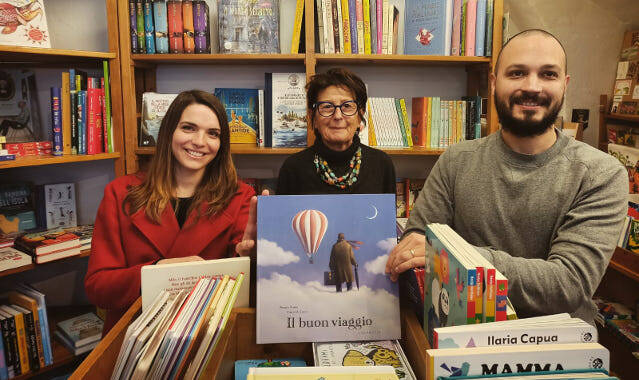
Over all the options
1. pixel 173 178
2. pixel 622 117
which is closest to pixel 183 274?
pixel 173 178

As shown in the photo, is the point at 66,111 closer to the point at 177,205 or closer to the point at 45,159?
the point at 45,159

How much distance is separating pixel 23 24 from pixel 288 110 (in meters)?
1.31

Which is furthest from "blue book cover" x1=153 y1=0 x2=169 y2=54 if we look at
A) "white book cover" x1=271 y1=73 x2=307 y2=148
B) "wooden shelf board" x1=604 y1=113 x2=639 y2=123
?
"wooden shelf board" x1=604 y1=113 x2=639 y2=123

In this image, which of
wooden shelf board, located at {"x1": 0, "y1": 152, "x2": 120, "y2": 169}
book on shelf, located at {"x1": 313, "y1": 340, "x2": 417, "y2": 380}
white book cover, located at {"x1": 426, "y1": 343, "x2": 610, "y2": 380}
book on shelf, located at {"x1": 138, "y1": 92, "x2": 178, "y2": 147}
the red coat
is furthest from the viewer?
book on shelf, located at {"x1": 138, "y1": 92, "x2": 178, "y2": 147}

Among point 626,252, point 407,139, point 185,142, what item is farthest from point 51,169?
point 626,252

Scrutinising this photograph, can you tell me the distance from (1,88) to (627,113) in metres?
3.58

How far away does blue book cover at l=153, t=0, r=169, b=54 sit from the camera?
2.42 metres

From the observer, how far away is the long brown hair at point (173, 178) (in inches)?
61.7

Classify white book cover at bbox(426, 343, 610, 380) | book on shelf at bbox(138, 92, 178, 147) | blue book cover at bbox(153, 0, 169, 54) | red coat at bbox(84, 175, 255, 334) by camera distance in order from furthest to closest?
book on shelf at bbox(138, 92, 178, 147)
blue book cover at bbox(153, 0, 169, 54)
red coat at bbox(84, 175, 255, 334)
white book cover at bbox(426, 343, 610, 380)

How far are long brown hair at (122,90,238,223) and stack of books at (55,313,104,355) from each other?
1.23 metres

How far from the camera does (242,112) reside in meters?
2.63

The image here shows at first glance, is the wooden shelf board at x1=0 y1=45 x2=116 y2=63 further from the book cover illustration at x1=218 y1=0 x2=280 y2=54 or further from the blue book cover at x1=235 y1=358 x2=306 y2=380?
the blue book cover at x1=235 y1=358 x2=306 y2=380

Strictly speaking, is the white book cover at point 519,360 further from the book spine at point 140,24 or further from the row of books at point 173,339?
the book spine at point 140,24

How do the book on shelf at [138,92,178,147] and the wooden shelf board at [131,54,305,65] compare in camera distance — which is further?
the book on shelf at [138,92,178,147]
